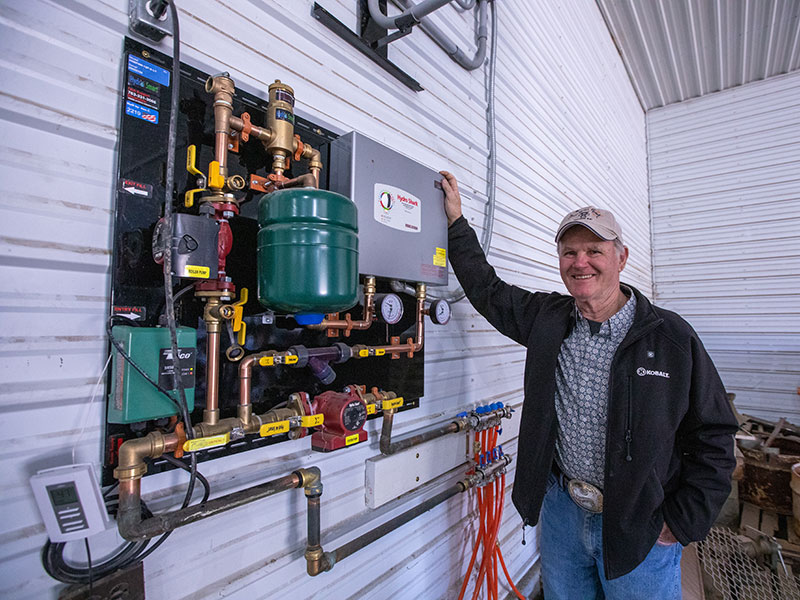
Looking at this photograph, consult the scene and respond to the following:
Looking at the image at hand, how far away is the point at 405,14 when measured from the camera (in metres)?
1.37

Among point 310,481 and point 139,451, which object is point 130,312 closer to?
point 139,451

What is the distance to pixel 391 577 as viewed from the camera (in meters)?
1.52

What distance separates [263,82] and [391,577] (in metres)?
1.79

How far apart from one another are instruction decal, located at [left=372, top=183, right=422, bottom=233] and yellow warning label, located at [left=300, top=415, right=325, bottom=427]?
24.5 inches

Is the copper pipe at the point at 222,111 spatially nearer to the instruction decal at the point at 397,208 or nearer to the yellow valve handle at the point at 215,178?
the yellow valve handle at the point at 215,178

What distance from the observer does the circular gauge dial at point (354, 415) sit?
3.73ft

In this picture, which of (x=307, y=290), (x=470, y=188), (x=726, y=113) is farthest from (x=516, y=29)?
(x=726, y=113)

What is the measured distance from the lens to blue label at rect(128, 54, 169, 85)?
0.89 meters

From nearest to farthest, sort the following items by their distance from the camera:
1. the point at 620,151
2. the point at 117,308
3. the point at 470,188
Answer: the point at 117,308
the point at 470,188
the point at 620,151

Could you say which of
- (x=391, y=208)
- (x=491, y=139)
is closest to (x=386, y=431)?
(x=391, y=208)

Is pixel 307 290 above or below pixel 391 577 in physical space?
above

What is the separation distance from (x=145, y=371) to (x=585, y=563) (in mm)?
1815

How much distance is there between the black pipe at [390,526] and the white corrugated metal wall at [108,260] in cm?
5

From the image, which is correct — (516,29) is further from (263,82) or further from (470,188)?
(263,82)
